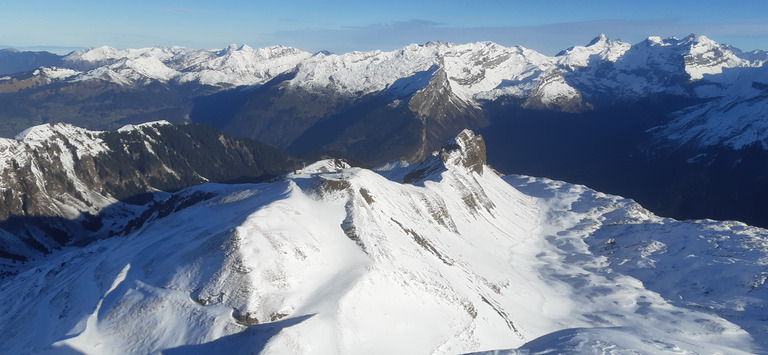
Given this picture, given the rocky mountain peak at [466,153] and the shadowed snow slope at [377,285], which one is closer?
the shadowed snow slope at [377,285]

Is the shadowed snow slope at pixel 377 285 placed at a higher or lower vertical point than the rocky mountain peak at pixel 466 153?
lower

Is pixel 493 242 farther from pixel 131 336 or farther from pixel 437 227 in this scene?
pixel 131 336

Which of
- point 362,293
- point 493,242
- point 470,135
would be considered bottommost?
point 493,242

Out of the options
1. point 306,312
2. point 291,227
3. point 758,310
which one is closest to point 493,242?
point 758,310

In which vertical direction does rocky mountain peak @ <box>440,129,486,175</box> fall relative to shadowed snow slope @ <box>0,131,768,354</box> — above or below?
above

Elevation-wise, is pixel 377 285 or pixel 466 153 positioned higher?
pixel 466 153

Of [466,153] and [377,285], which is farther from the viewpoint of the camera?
[466,153]

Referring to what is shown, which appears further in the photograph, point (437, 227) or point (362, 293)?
point (437, 227)

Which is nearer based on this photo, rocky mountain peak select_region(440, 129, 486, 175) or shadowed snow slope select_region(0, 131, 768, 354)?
shadowed snow slope select_region(0, 131, 768, 354)
